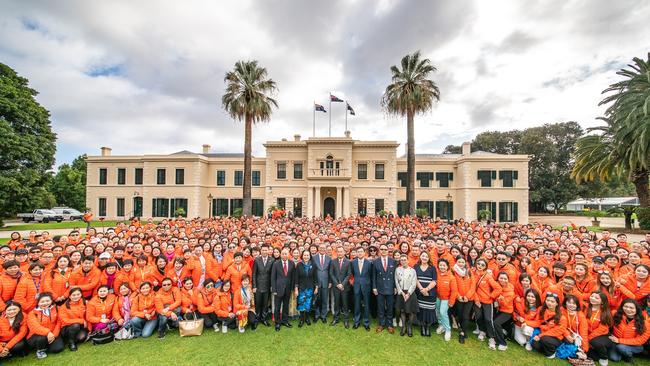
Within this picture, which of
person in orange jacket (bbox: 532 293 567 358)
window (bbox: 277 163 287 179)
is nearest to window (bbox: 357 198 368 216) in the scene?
window (bbox: 277 163 287 179)

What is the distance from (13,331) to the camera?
4.72m

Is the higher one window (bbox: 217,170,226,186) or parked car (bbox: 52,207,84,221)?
window (bbox: 217,170,226,186)

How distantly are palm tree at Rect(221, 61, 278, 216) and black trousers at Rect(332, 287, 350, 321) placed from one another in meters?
17.1

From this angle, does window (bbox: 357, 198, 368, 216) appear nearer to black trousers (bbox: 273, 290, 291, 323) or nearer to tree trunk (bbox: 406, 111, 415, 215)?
tree trunk (bbox: 406, 111, 415, 215)

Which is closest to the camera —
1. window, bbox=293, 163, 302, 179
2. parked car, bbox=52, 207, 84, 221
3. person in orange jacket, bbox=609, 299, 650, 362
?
person in orange jacket, bbox=609, 299, 650, 362

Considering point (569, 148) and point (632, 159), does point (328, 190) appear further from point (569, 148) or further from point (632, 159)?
point (569, 148)

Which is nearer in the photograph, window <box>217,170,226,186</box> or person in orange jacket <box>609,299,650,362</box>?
person in orange jacket <box>609,299,650,362</box>

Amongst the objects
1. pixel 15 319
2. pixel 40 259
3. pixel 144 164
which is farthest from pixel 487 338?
pixel 144 164

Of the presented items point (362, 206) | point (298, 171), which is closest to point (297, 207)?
point (298, 171)

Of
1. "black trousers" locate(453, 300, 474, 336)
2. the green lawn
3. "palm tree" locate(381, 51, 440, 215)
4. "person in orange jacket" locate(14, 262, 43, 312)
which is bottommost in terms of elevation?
the green lawn

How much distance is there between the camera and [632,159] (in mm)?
18234

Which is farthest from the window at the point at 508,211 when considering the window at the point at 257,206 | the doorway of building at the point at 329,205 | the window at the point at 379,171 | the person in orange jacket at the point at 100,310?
the person in orange jacket at the point at 100,310

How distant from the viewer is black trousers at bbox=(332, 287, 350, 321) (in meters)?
6.34

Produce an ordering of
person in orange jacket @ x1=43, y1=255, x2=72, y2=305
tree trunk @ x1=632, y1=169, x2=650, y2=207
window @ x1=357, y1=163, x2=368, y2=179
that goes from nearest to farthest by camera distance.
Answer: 1. person in orange jacket @ x1=43, y1=255, x2=72, y2=305
2. tree trunk @ x1=632, y1=169, x2=650, y2=207
3. window @ x1=357, y1=163, x2=368, y2=179
